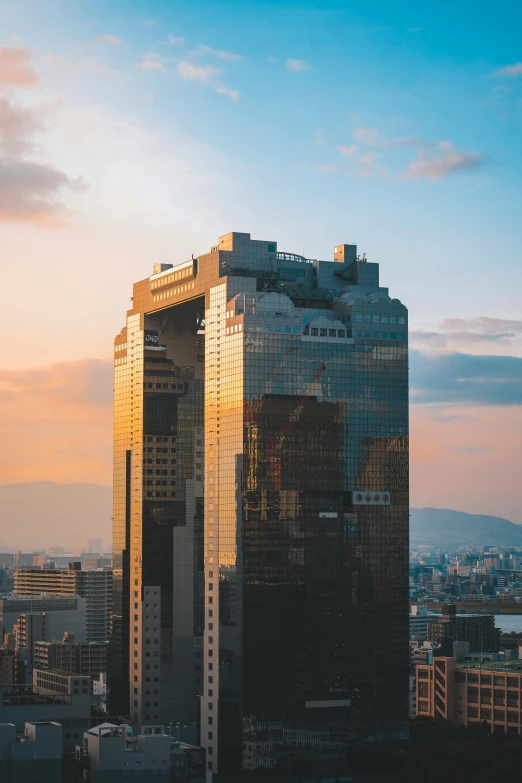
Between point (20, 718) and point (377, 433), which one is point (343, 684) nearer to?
point (377, 433)

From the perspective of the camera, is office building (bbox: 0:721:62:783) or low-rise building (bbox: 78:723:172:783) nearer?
office building (bbox: 0:721:62:783)

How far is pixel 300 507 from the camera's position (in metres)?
136

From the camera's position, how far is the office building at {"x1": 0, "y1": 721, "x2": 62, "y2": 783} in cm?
12512

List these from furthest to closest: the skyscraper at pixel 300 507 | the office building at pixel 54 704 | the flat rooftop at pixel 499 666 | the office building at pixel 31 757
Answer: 1. the flat rooftop at pixel 499 666
2. the office building at pixel 54 704
3. the skyscraper at pixel 300 507
4. the office building at pixel 31 757

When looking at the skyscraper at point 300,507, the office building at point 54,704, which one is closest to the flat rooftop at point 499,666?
the skyscraper at point 300,507

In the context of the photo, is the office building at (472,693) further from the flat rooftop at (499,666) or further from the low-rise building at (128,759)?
the low-rise building at (128,759)

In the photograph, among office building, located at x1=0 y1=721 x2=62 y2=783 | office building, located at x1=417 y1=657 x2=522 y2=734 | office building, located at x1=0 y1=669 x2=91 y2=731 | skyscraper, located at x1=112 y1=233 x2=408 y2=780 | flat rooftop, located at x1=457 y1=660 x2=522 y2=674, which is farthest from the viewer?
flat rooftop, located at x1=457 y1=660 x2=522 y2=674

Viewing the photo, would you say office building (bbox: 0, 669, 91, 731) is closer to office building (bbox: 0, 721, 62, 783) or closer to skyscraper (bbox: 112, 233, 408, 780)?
office building (bbox: 0, 721, 62, 783)

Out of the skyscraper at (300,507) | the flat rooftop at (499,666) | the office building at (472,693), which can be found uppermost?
the skyscraper at (300,507)

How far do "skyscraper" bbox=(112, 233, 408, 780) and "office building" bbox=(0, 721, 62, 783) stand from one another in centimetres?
1439

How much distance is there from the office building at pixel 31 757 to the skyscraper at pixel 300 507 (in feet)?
47.2

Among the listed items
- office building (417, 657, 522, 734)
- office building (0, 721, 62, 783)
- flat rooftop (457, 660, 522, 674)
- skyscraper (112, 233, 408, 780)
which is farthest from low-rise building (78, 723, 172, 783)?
flat rooftop (457, 660, 522, 674)

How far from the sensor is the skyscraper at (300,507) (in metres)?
132

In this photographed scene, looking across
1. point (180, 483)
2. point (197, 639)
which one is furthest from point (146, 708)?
point (180, 483)
